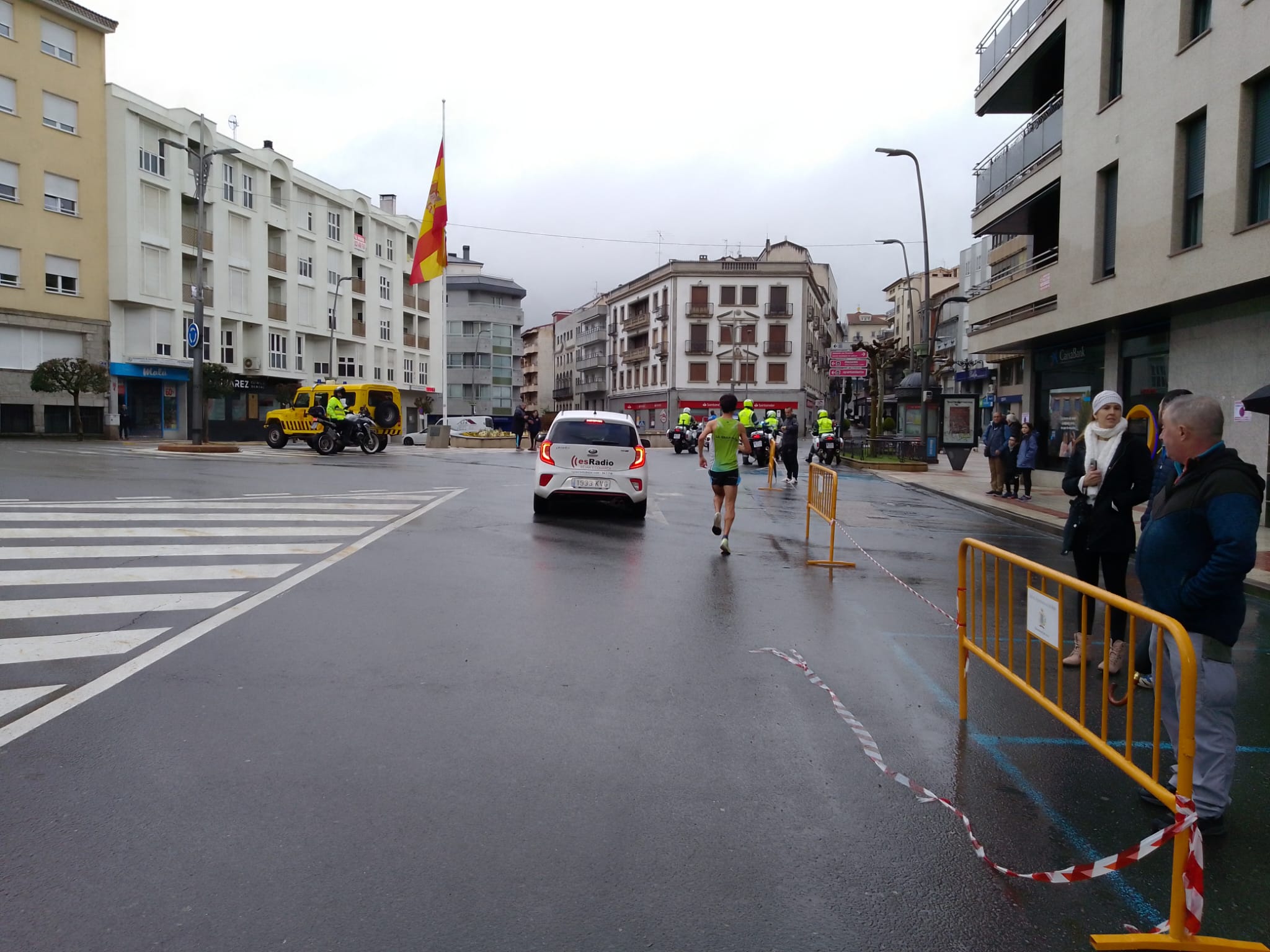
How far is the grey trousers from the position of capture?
3.68 metres

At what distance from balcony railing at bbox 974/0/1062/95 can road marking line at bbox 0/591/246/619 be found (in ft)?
71.8

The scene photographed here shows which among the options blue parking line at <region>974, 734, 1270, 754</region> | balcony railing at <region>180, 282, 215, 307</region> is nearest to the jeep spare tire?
balcony railing at <region>180, 282, 215, 307</region>

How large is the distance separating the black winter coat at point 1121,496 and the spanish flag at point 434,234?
2986 centimetres

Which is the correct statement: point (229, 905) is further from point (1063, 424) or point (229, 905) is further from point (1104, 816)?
point (1063, 424)

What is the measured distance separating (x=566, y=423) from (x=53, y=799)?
10.1m

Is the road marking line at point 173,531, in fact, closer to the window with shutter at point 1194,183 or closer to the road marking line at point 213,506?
the road marking line at point 213,506

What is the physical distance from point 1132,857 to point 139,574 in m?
7.88

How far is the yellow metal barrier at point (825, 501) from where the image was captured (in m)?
10.1

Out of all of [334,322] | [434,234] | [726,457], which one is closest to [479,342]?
[334,322]

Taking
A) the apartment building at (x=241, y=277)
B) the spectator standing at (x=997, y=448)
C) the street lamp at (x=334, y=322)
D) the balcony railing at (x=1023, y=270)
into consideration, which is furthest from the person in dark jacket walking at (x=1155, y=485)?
the street lamp at (x=334, y=322)

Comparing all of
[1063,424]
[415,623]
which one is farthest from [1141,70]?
[415,623]

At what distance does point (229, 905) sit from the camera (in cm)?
291

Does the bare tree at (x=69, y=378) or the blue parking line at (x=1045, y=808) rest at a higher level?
the bare tree at (x=69, y=378)

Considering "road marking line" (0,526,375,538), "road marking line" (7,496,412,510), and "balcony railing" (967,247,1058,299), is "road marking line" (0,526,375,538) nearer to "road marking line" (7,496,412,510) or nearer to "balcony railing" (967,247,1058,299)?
"road marking line" (7,496,412,510)
